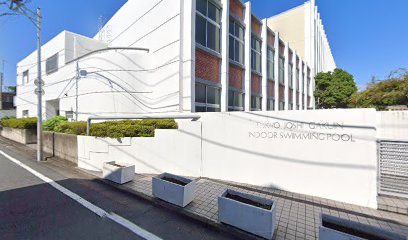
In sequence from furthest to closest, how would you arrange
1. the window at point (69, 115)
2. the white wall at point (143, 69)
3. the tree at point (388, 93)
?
the window at point (69, 115), the tree at point (388, 93), the white wall at point (143, 69)

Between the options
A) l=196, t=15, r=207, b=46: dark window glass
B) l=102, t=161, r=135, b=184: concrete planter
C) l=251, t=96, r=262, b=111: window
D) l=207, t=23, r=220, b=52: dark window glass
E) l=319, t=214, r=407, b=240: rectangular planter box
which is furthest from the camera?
l=251, t=96, r=262, b=111: window

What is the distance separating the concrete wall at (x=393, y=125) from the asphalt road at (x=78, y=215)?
580 cm

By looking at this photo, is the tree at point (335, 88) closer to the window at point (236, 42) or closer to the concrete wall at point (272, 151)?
the window at point (236, 42)

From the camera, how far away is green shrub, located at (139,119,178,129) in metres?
7.73

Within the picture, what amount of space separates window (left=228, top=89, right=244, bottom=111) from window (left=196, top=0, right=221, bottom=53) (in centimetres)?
308

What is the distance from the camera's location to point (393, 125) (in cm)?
596

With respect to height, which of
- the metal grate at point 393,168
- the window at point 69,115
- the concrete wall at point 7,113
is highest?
the concrete wall at point 7,113

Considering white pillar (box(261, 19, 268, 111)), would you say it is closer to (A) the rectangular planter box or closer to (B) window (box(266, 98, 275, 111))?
(B) window (box(266, 98, 275, 111))

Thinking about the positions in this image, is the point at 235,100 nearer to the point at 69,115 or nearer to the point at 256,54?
the point at 256,54

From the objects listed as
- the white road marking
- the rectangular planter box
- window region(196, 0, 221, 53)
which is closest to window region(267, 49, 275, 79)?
window region(196, 0, 221, 53)

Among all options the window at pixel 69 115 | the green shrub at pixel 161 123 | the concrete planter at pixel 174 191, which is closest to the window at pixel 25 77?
the window at pixel 69 115

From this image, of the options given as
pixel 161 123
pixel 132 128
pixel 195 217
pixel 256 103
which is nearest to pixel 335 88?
pixel 256 103

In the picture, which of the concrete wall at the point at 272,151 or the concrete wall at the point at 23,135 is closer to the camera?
the concrete wall at the point at 272,151

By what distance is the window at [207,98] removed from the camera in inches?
438
